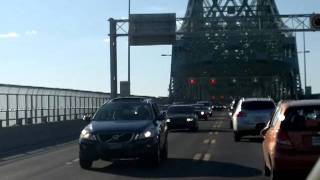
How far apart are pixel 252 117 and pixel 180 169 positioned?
39.8ft

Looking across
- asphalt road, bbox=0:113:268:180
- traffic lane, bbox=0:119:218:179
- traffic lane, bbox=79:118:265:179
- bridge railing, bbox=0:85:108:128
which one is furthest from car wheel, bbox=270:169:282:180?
bridge railing, bbox=0:85:108:128

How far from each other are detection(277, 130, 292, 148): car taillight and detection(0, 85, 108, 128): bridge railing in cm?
1848

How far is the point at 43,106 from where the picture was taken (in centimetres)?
4103

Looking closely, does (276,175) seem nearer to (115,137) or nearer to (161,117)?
(115,137)

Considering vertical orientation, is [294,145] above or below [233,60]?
below

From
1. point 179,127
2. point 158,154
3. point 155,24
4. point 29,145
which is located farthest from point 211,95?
point 158,154

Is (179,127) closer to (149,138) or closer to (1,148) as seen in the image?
(1,148)

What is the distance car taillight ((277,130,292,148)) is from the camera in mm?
12914

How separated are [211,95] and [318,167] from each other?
470 feet

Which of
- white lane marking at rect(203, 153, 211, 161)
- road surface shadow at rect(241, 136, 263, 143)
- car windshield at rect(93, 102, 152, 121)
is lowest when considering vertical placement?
white lane marking at rect(203, 153, 211, 161)

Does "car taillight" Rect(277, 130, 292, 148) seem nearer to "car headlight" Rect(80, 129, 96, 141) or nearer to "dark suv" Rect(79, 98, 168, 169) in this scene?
"dark suv" Rect(79, 98, 168, 169)

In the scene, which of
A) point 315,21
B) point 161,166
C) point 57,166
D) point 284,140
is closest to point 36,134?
point 57,166

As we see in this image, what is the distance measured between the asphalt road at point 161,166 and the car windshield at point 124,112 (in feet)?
3.83

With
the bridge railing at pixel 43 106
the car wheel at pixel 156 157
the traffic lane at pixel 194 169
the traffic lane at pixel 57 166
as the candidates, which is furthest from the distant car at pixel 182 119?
the car wheel at pixel 156 157
